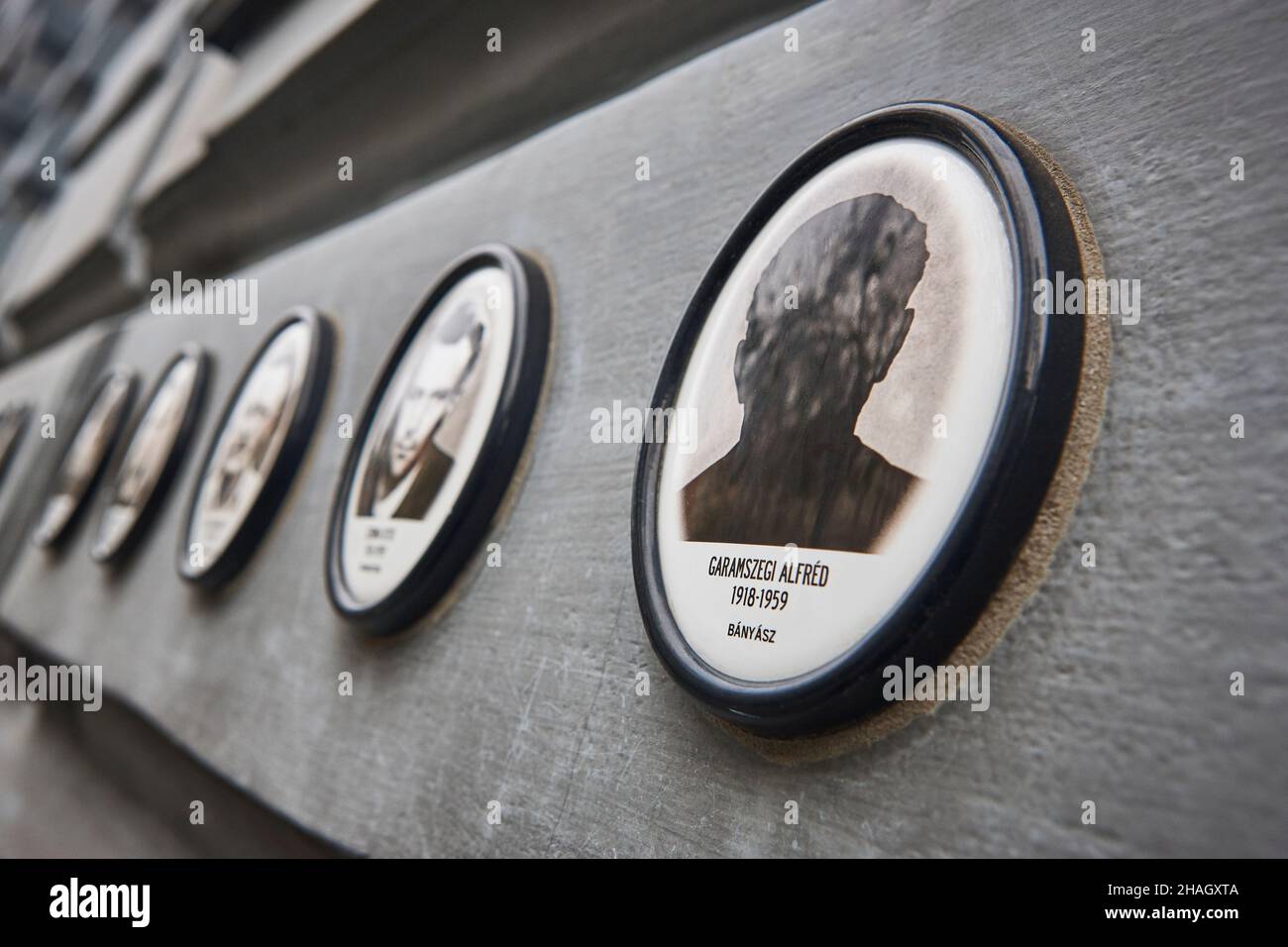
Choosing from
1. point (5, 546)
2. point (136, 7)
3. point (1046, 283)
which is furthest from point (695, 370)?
point (136, 7)

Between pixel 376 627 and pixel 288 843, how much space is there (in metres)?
0.64

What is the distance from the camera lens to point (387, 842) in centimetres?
138

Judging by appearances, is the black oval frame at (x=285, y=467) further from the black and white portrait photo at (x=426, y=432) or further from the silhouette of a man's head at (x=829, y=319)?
the silhouette of a man's head at (x=829, y=319)

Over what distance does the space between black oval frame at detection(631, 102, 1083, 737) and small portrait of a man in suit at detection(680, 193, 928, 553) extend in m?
Result: 0.09

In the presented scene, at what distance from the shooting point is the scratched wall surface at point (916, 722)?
2.23 feet

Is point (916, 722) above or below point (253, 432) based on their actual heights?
below

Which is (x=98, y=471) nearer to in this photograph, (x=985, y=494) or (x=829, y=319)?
(x=829, y=319)

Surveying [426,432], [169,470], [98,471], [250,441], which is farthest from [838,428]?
[98,471]

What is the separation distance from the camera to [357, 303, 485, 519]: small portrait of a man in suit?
1624 millimetres

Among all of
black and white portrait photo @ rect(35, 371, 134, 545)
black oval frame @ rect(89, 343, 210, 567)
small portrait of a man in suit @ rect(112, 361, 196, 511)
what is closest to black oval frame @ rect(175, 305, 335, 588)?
black oval frame @ rect(89, 343, 210, 567)

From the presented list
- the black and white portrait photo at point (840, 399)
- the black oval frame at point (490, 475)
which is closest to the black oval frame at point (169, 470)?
the black oval frame at point (490, 475)

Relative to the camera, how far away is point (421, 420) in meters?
1.71

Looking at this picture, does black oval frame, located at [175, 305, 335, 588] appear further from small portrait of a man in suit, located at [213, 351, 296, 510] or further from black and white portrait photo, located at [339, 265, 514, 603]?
black and white portrait photo, located at [339, 265, 514, 603]

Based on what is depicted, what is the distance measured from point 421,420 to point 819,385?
0.94 meters
